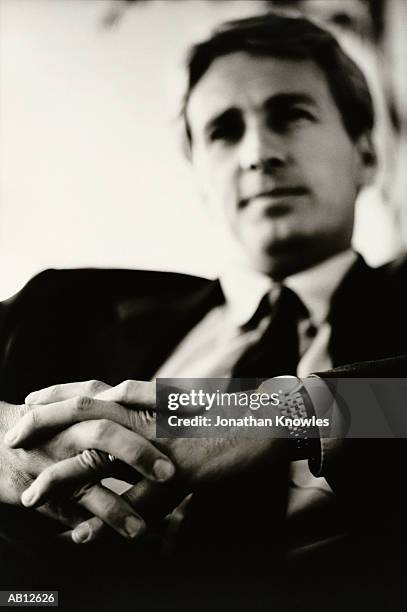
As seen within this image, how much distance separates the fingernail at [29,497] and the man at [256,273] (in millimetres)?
199

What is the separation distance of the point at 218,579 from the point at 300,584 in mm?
166

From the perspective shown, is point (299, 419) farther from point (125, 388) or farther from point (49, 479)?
point (49, 479)

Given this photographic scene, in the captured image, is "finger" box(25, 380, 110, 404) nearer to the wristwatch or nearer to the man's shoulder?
the man's shoulder

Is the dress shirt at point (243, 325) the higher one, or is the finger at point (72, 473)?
the dress shirt at point (243, 325)

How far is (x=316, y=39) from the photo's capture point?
5.30ft

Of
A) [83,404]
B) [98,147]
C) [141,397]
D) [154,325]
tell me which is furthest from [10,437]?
[98,147]

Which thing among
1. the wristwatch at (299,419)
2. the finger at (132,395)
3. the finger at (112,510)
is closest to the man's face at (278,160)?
the wristwatch at (299,419)

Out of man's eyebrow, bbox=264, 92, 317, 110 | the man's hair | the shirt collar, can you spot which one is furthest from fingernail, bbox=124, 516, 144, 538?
man's eyebrow, bbox=264, 92, 317, 110

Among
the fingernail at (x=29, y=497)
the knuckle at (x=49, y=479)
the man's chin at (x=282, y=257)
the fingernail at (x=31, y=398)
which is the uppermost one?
the man's chin at (x=282, y=257)

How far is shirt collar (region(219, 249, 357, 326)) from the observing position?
1.58m

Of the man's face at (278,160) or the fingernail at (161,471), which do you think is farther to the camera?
the man's face at (278,160)

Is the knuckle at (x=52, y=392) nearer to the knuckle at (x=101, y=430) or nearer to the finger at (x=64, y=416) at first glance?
the finger at (x=64, y=416)

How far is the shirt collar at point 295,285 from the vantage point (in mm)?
1579

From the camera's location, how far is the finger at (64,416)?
1476mm
